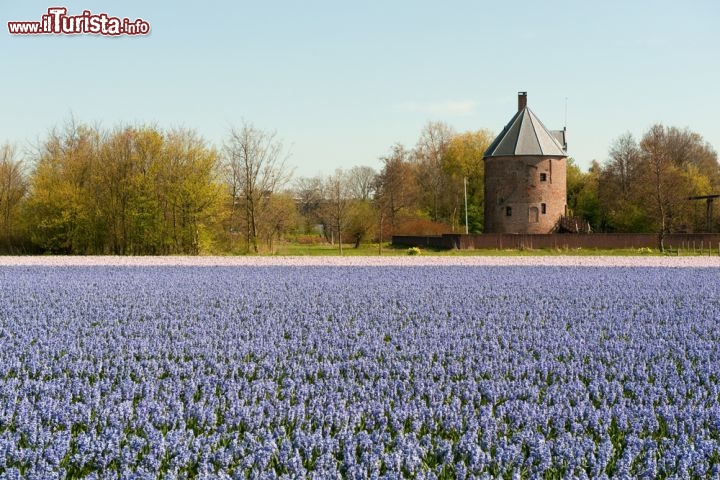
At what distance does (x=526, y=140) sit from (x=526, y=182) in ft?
10.2

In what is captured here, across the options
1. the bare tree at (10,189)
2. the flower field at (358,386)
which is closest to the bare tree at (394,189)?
the bare tree at (10,189)

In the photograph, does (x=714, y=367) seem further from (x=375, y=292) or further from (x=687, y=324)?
(x=375, y=292)

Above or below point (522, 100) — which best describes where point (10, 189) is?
below

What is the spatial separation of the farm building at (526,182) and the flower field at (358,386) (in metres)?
39.6

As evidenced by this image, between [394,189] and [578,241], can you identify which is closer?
[578,241]

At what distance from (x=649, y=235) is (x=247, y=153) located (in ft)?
78.2

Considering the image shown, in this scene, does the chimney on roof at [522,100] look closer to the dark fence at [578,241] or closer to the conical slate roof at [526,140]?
the conical slate roof at [526,140]

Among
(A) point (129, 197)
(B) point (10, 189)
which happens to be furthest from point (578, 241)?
(B) point (10, 189)

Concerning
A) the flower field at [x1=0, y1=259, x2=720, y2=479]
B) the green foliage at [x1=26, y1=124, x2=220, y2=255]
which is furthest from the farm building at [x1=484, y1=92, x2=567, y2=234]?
the flower field at [x1=0, y1=259, x2=720, y2=479]

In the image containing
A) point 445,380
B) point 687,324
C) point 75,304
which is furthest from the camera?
point 75,304

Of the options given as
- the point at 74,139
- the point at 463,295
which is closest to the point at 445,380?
the point at 463,295

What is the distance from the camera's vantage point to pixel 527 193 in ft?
182

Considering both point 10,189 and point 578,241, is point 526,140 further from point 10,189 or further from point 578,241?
point 10,189

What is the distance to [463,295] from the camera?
17266 mm
